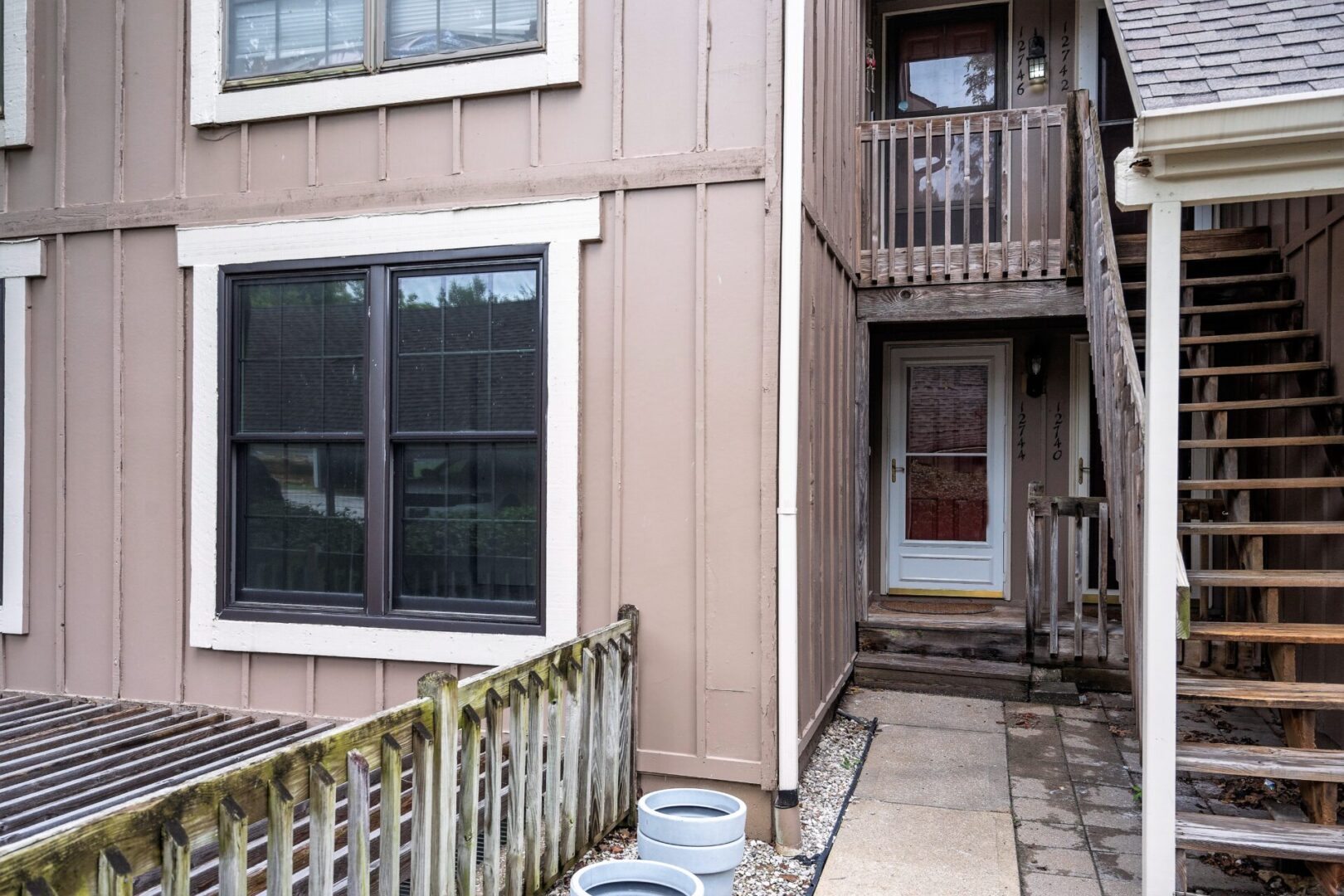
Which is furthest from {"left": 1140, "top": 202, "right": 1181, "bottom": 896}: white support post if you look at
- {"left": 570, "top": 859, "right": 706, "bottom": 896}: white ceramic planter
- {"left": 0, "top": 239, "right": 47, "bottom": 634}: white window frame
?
{"left": 0, "top": 239, "right": 47, "bottom": 634}: white window frame

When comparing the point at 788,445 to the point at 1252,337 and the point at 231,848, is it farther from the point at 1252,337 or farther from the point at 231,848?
the point at 1252,337

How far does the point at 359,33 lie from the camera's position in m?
4.44

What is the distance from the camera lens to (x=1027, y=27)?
7199mm

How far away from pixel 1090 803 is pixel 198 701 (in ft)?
14.0

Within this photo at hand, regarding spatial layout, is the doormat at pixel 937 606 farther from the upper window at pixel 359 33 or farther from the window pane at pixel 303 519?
the upper window at pixel 359 33

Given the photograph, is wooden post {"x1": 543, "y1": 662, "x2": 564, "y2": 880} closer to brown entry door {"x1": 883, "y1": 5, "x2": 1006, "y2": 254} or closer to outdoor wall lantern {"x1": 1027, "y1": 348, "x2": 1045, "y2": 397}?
brown entry door {"x1": 883, "y1": 5, "x2": 1006, "y2": 254}

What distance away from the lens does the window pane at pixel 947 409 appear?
7.39m

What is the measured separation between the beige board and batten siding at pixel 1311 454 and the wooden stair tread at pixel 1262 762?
146 centimetres

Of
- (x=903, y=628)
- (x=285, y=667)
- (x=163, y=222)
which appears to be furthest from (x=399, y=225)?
(x=903, y=628)

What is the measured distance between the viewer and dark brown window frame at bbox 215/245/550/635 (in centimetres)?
416

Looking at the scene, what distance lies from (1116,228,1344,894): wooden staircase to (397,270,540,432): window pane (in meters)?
2.92

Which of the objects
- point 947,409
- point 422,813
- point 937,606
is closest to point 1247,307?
point 947,409

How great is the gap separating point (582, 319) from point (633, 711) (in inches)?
66.5

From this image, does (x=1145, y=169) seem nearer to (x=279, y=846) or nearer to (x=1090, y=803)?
(x=1090, y=803)
